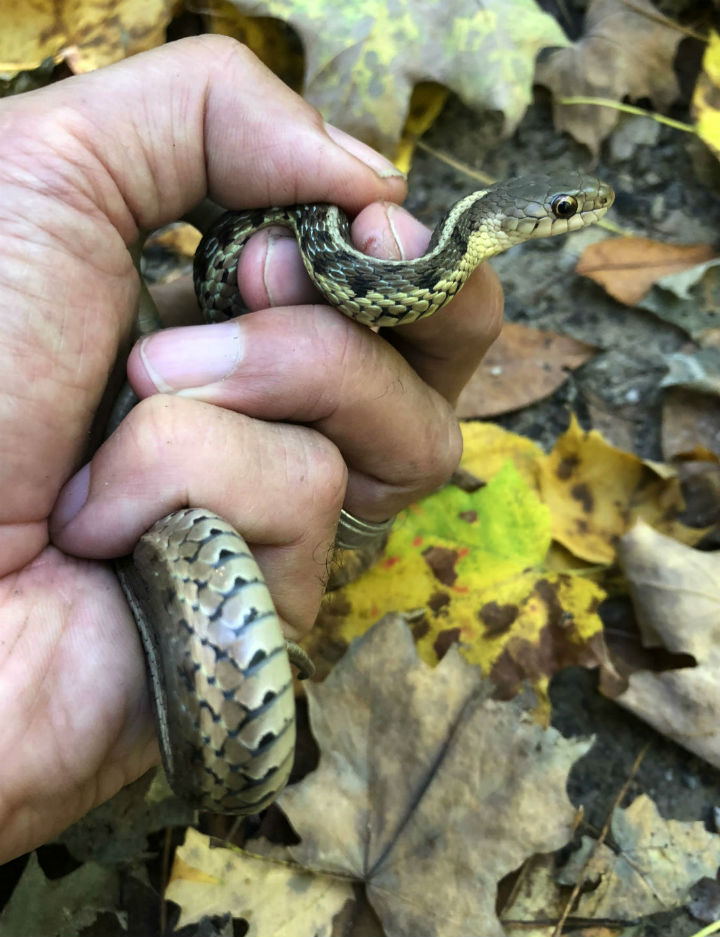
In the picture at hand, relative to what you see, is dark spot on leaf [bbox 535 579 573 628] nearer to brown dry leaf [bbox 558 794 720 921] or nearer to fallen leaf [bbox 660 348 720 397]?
brown dry leaf [bbox 558 794 720 921]

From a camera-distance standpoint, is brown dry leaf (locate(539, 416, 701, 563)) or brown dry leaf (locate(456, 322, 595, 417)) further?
brown dry leaf (locate(456, 322, 595, 417))

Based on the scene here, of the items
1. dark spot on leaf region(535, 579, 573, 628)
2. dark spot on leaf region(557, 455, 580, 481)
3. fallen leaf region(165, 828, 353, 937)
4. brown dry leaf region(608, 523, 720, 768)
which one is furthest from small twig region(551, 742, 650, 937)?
dark spot on leaf region(557, 455, 580, 481)

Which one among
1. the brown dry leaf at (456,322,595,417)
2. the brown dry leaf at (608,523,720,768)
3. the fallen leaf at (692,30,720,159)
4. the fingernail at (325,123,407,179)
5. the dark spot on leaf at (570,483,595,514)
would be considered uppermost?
the fingernail at (325,123,407,179)

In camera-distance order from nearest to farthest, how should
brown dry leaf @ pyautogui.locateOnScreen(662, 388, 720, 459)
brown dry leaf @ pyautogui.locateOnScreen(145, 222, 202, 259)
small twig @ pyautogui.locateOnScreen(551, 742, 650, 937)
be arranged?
small twig @ pyautogui.locateOnScreen(551, 742, 650, 937)
brown dry leaf @ pyautogui.locateOnScreen(662, 388, 720, 459)
brown dry leaf @ pyautogui.locateOnScreen(145, 222, 202, 259)

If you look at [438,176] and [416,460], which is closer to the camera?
[416,460]

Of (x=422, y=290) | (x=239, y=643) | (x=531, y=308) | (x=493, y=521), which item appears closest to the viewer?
(x=239, y=643)

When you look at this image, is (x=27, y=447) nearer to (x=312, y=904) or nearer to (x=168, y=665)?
(x=168, y=665)

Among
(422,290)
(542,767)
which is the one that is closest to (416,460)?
(422,290)
